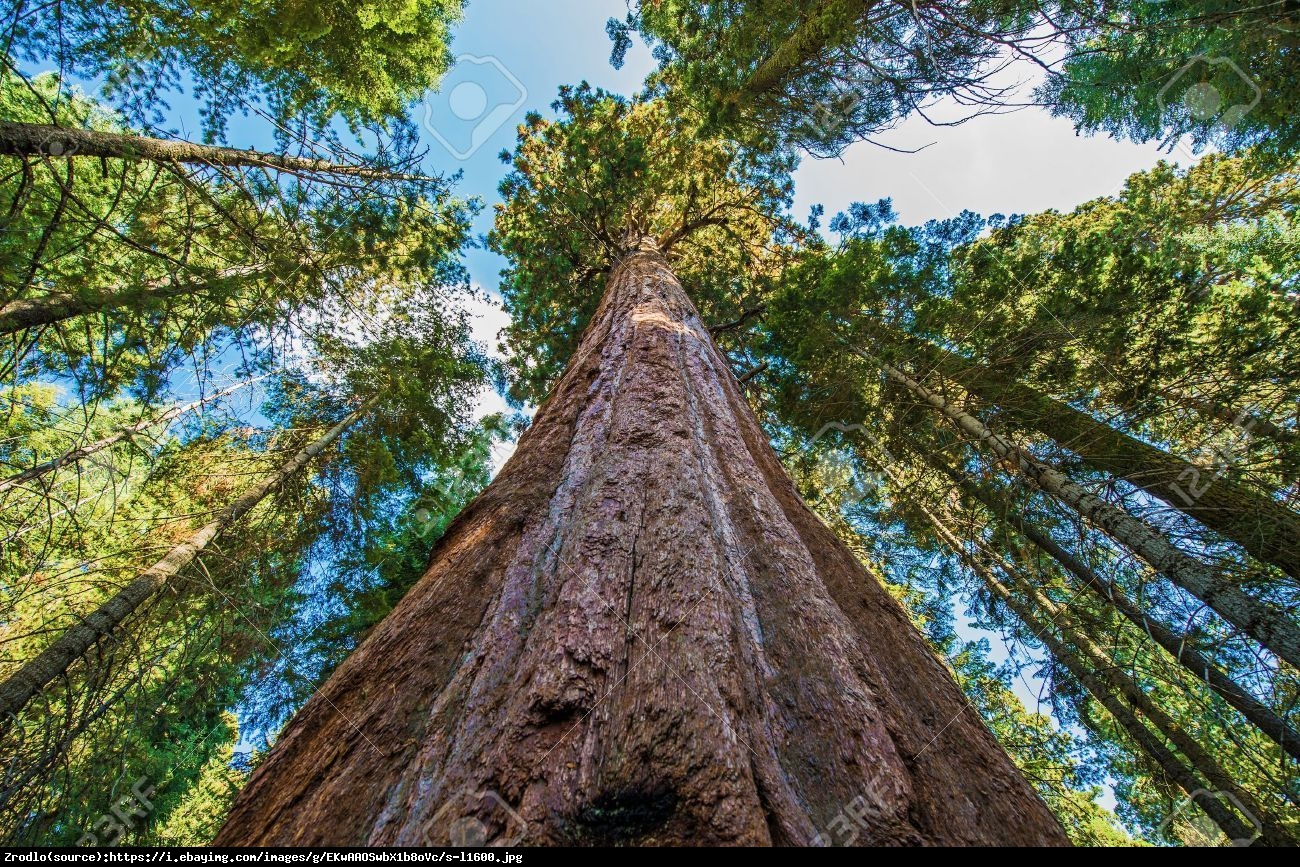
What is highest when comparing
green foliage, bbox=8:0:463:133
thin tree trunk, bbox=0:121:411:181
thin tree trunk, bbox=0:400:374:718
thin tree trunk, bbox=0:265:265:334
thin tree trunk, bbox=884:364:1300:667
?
green foliage, bbox=8:0:463:133

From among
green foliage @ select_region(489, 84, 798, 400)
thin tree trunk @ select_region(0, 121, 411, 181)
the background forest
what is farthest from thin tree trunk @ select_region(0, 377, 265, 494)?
green foliage @ select_region(489, 84, 798, 400)

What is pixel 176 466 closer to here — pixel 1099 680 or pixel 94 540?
pixel 94 540

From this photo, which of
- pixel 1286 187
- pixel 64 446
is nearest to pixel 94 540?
pixel 64 446

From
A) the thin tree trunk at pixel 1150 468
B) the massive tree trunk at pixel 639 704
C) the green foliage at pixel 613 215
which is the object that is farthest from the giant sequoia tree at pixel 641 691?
the green foliage at pixel 613 215

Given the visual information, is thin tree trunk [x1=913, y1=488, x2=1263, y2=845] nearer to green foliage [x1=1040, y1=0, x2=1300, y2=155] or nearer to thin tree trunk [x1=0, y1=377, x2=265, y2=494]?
green foliage [x1=1040, y1=0, x2=1300, y2=155]

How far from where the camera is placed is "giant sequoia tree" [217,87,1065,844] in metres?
0.87

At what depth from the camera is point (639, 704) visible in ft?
3.21

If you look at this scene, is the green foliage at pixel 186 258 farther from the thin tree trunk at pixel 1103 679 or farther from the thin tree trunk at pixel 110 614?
the thin tree trunk at pixel 1103 679

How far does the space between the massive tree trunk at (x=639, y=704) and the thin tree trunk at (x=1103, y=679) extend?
456 centimetres

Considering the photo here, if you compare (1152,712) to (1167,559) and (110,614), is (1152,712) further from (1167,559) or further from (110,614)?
(110,614)

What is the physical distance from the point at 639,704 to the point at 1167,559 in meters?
4.45

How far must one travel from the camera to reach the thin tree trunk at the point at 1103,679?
13.7 feet

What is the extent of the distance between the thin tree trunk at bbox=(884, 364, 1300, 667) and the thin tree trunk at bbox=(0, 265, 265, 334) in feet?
22.3

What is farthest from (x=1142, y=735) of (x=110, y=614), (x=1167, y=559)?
(x=110, y=614)
